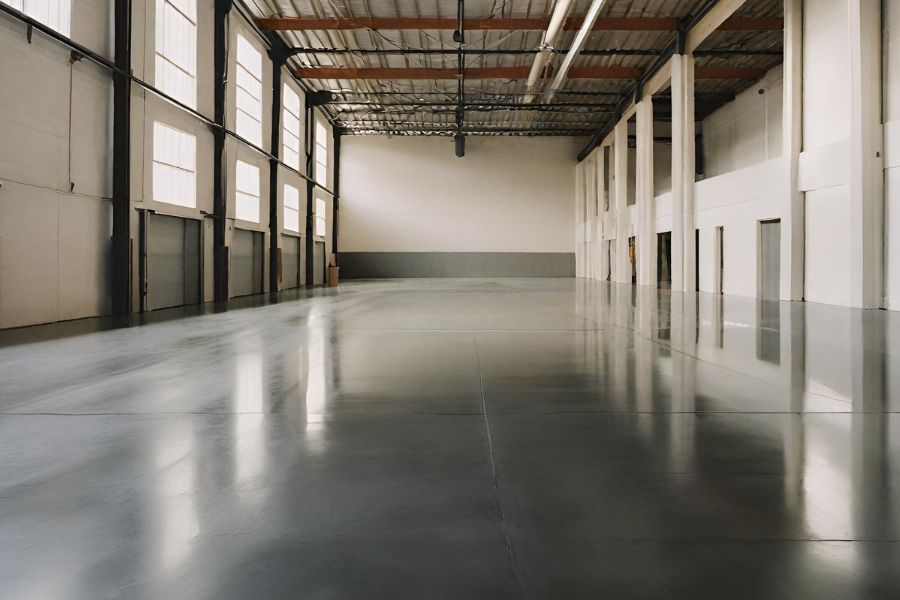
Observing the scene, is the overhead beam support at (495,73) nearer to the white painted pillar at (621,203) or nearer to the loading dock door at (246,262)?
the white painted pillar at (621,203)

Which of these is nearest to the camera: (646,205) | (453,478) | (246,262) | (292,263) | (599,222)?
(453,478)

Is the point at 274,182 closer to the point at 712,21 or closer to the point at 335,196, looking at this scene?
the point at 335,196

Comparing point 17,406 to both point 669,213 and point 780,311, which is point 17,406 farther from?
point 669,213

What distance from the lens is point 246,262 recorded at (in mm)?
24297

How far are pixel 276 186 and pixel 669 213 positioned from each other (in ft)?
57.6

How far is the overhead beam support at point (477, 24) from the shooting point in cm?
2254

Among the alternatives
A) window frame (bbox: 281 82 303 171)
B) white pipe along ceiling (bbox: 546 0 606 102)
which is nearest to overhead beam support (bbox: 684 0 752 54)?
white pipe along ceiling (bbox: 546 0 606 102)

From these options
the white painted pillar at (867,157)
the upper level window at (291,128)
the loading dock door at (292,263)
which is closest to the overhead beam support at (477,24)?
the upper level window at (291,128)

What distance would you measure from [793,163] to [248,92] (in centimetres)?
1958

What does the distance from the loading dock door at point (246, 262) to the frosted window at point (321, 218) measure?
36.2ft

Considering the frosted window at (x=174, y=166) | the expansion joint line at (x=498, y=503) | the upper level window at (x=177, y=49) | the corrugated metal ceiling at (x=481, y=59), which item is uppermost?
the corrugated metal ceiling at (x=481, y=59)

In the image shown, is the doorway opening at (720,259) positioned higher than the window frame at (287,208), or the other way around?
the window frame at (287,208)

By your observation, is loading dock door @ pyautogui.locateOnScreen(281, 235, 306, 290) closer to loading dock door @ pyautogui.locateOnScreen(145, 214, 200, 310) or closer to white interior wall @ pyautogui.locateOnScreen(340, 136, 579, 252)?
loading dock door @ pyautogui.locateOnScreen(145, 214, 200, 310)

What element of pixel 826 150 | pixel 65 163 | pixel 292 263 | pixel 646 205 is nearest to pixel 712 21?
pixel 826 150
